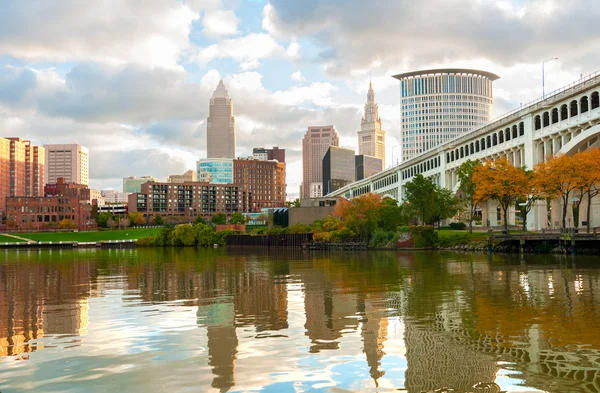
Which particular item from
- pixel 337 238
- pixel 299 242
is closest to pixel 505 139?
pixel 337 238

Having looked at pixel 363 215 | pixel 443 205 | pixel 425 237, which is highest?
pixel 443 205

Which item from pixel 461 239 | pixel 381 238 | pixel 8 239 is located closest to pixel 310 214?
pixel 381 238

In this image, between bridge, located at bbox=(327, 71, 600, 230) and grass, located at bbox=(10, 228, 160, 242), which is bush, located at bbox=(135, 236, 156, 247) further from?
bridge, located at bbox=(327, 71, 600, 230)

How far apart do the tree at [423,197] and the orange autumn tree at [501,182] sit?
21673mm

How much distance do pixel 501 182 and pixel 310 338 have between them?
62522 millimetres

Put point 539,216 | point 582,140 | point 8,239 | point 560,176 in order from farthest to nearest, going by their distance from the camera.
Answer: point 8,239
point 539,216
point 582,140
point 560,176

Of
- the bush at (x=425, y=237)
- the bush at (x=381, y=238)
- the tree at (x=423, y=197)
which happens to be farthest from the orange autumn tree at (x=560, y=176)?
the tree at (x=423, y=197)

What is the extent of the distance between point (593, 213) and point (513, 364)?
7456cm

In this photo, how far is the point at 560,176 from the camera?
67.2m

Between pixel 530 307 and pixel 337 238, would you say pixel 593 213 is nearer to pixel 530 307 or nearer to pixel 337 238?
pixel 337 238

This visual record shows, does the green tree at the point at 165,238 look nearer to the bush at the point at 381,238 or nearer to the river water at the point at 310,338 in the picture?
the bush at the point at 381,238

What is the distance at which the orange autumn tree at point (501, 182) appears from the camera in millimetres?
75312

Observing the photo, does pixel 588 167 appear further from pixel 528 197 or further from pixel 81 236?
pixel 81 236

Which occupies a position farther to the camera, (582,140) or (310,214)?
(310,214)
